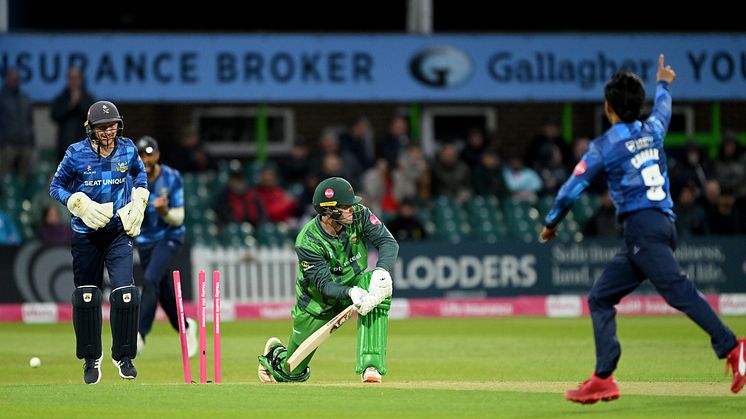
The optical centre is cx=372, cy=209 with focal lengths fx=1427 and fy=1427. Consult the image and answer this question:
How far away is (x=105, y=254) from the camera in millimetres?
10148

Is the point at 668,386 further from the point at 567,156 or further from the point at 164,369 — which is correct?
the point at 567,156

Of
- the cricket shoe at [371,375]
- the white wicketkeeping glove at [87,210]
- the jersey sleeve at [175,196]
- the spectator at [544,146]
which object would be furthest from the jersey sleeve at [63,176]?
the spectator at [544,146]

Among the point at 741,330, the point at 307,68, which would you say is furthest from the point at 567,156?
the point at 741,330

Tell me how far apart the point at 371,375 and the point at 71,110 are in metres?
10.2

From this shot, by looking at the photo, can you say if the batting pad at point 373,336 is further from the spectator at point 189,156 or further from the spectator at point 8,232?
the spectator at point 189,156

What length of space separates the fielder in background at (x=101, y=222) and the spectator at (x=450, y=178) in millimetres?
10509

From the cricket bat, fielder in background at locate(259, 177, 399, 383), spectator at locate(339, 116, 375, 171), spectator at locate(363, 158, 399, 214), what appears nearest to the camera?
fielder in background at locate(259, 177, 399, 383)

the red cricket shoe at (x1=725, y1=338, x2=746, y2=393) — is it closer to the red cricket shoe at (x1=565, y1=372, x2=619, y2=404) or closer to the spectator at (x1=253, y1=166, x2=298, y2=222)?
the red cricket shoe at (x1=565, y1=372, x2=619, y2=404)

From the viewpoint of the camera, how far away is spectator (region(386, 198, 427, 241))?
1938 centimetres

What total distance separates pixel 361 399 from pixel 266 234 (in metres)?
10.7

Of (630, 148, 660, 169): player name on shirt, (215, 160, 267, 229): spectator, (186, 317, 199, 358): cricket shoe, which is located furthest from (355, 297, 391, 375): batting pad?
(215, 160, 267, 229): spectator

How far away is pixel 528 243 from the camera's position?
770 inches

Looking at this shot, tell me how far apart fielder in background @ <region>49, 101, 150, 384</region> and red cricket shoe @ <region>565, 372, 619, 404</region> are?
134 inches

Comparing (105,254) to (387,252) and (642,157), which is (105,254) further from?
(642,157)
